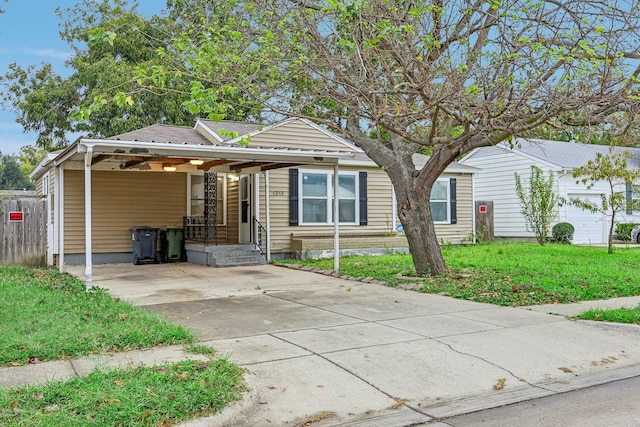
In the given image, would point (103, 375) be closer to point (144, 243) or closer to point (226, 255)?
point (226, 255)

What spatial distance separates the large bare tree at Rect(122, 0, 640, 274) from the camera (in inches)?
299

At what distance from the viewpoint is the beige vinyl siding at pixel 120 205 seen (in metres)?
14.3

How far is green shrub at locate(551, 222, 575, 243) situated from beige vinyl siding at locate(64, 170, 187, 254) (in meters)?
13.4

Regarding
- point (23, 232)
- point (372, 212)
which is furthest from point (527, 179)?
point (23, 232)

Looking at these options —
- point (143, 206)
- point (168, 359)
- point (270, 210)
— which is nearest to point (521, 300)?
point (168, 359)

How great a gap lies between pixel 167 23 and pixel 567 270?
16.9m

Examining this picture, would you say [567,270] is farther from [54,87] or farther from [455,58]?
[54,87]

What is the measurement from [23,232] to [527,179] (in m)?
17.6

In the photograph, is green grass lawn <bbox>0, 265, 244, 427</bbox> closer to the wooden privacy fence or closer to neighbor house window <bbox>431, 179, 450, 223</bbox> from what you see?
the wooden privacy fence

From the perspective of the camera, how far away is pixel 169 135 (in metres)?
14.8

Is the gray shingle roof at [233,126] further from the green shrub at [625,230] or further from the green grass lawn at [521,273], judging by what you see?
the green shrub at [625,230]

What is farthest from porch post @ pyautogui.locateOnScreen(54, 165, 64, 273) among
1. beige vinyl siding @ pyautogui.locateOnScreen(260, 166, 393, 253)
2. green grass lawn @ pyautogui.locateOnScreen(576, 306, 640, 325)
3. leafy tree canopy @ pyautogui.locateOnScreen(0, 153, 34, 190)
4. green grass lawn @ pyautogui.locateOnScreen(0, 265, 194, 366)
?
leafy tree canopy @ pyautogui.locateOnScreen(0, 153, 34, 190)

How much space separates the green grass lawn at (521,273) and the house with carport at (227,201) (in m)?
1.49

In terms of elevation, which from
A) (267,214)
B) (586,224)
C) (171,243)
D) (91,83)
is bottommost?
(171,243)
